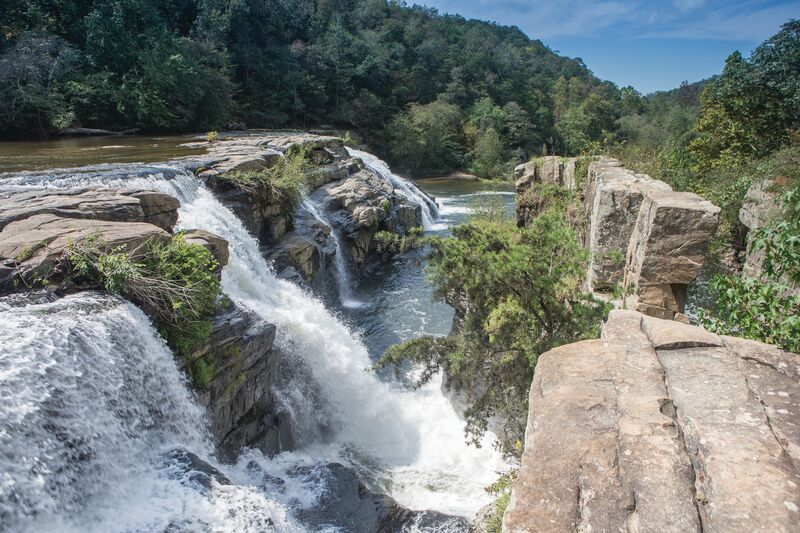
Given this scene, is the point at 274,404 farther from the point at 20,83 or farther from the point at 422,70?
the point at 422,70

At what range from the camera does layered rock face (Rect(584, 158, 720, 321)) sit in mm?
5168

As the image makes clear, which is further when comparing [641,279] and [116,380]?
[641,279]

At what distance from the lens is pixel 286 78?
1387 inches

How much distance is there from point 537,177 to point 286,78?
83.0 feet

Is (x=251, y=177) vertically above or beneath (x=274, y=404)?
above

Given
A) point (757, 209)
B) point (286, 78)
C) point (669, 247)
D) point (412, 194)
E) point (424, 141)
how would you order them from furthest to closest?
1. point (424, 141)
2. point (286, 78)
3. point (412, 194)
4. point (757, 209)
5. point (669, 247)

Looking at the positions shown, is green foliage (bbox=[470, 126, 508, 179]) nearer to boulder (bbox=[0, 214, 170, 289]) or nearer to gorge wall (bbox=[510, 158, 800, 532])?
boulder (bbox=[0, 214, 170, 289])

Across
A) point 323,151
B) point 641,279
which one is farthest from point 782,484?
point 323,151

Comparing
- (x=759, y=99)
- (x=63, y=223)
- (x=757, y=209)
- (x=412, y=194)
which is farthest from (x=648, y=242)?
(x=412, y=194)

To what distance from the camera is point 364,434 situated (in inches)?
348

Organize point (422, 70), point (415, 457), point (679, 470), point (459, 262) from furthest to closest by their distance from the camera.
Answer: point (422, 70)
point (415, 457)
point (459, 262)
point (679, 470)

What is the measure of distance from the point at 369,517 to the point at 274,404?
2.60 metres

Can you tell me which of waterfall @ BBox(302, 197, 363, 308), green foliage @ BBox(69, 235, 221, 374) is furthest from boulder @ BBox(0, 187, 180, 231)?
waterfall @ BBox(302, 197, 363, 308)

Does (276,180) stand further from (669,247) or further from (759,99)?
(759,99)
